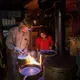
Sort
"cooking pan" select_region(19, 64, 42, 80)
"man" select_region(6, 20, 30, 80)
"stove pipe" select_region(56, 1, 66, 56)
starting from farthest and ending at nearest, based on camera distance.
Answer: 1. "man" select_region(6, 20, 30, 80)
2. "stove pipe" select_region(56, 1, 66, 56)
3. "cooking pan" select_region(19, 64, 42, 80)

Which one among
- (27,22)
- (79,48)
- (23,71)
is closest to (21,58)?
(23,71)

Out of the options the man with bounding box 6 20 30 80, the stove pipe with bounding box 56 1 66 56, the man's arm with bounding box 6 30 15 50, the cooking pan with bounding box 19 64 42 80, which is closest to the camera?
the cooking pan with bounding box 19 64 42 80

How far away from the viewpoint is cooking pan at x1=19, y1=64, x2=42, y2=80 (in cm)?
339

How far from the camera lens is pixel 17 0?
9.55m

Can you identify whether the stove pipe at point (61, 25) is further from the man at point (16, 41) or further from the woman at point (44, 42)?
the woman at point (44, 42)

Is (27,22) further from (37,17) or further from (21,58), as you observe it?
(37,17)

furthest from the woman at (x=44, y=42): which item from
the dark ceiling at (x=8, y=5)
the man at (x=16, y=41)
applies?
the dark ceiling at (x=8, y=5)

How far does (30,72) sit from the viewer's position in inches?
145

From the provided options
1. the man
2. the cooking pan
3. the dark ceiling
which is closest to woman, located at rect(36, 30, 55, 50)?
the man

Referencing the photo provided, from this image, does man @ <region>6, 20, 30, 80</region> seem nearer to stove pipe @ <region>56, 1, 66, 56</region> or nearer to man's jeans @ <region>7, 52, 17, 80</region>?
man's jeans @ <region>7, 52, 17, 80</region>

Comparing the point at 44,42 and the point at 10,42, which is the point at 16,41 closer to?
the point at 10,42

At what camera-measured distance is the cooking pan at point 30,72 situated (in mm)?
3393

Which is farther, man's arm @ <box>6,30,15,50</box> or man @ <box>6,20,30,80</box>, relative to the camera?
man @ <box>6,20,30,80</box>

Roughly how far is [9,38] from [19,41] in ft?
1.15
